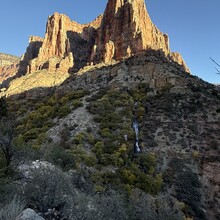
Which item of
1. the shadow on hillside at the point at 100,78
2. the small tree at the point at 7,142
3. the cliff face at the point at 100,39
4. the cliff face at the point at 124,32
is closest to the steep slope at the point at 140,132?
the shadow on hillside at the point at 100,78

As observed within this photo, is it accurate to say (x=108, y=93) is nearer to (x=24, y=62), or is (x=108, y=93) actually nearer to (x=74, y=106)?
(x=74, y=106)

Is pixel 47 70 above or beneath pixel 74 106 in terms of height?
above

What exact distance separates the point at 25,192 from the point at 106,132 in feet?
91.9

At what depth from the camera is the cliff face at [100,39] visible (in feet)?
305

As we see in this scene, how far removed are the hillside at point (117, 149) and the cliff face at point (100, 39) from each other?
20980 millimetres

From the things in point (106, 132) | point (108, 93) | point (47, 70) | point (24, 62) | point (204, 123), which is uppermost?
point (24, 62)

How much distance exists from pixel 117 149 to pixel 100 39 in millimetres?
77614

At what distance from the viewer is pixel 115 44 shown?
96312mm

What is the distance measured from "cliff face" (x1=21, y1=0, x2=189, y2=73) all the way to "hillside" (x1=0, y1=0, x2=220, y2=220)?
2098 centimetres

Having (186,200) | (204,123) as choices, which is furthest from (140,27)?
(186,200)

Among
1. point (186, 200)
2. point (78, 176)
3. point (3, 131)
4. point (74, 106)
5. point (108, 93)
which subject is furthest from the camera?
point (108, 93)

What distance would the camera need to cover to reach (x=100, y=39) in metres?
110

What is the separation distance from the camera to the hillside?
15.2 meters

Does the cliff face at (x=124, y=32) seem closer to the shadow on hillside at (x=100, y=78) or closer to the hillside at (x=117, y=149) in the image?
the shadow on hillside at (x=100, y=78)
